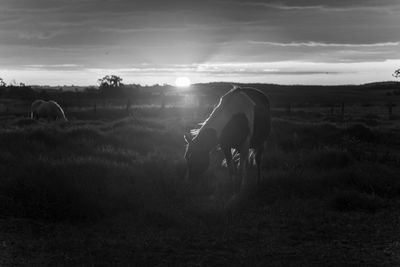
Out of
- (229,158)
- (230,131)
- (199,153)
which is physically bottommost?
(229,158)

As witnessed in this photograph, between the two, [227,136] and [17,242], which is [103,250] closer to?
[17,242]

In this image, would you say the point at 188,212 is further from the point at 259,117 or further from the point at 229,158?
the point at 259,117

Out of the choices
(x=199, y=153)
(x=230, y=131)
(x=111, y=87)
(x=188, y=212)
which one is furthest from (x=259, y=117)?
(x=111, y=87)

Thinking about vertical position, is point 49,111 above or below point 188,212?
above

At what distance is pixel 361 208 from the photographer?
8.41 metres

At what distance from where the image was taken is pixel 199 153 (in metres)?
8.89

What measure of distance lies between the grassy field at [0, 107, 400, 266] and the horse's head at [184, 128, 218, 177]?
1.64 ft

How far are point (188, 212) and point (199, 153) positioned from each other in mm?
1285

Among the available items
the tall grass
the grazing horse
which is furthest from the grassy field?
the grazing horse

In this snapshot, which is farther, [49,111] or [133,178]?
[49,111]

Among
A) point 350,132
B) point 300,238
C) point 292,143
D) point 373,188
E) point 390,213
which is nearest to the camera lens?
point 300,238

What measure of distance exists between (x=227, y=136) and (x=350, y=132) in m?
10.6

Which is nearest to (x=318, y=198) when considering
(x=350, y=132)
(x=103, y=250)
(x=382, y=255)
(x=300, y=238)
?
(x=300, y=238)

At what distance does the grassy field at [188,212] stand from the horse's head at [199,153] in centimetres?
50
